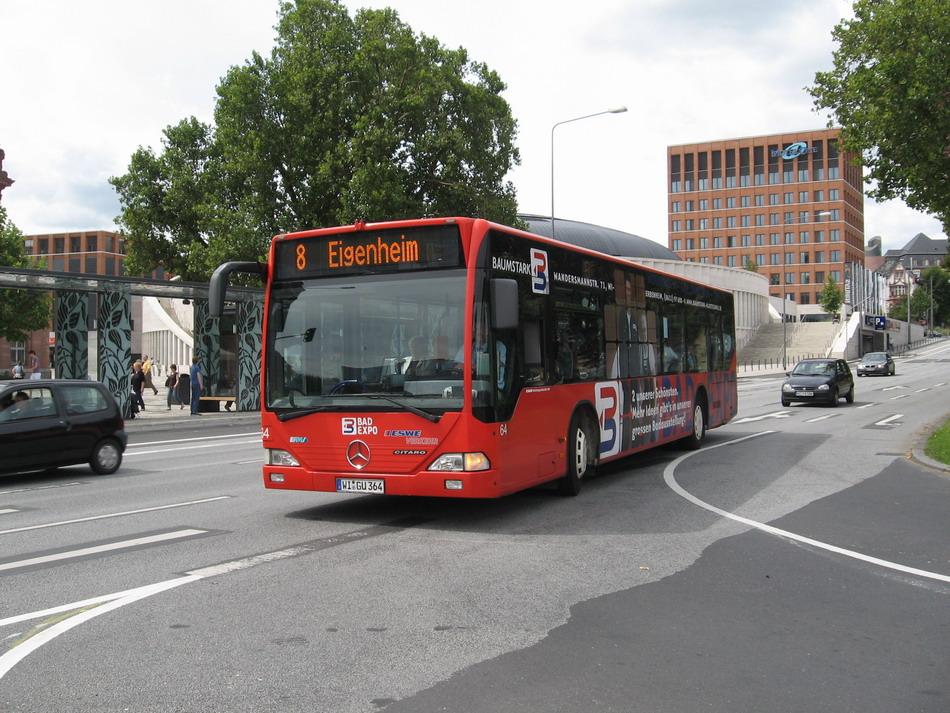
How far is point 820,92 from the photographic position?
26.2 metres

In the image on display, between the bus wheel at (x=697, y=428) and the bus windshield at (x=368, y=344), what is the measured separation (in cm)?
835

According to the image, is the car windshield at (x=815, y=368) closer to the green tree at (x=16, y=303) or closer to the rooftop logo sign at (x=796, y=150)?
the green tree at (x=16, y=303)

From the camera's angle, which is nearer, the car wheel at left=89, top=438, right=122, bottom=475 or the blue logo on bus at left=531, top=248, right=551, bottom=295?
the blue logo on bus at left=531, top=248, right=551, bottom=295

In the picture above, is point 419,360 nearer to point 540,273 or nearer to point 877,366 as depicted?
point 540,273

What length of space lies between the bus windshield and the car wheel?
6.08 m

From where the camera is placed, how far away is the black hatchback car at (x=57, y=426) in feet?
40.8

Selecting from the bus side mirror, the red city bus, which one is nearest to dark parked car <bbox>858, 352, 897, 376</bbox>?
the red city bus

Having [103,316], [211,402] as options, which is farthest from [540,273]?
[211,402]

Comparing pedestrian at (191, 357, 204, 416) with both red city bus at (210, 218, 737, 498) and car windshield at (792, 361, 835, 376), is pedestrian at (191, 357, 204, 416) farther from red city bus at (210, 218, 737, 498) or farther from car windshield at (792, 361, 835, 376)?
red city bus at (210, 218, 737, 498)

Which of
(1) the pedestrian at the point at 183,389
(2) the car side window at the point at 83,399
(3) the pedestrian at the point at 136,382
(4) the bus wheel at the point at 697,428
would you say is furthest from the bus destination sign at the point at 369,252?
(1) the pedestrian at the point at 183,389

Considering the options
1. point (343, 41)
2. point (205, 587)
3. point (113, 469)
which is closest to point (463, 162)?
point (343, 41)

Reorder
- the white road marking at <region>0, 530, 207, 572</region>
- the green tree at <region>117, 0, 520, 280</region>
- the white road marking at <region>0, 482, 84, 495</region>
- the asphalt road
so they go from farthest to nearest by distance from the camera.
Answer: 1. the green tree at <region>117, 0, 520, 280</region>
2. the white road marking at <region>0, 482, 84, 495</region>
3. the white road marking at <region>0, 530, 207, 572</region>
4. the asphalt road

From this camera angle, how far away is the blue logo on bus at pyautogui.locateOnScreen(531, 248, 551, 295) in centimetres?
922

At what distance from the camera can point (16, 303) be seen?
54.8 meters
